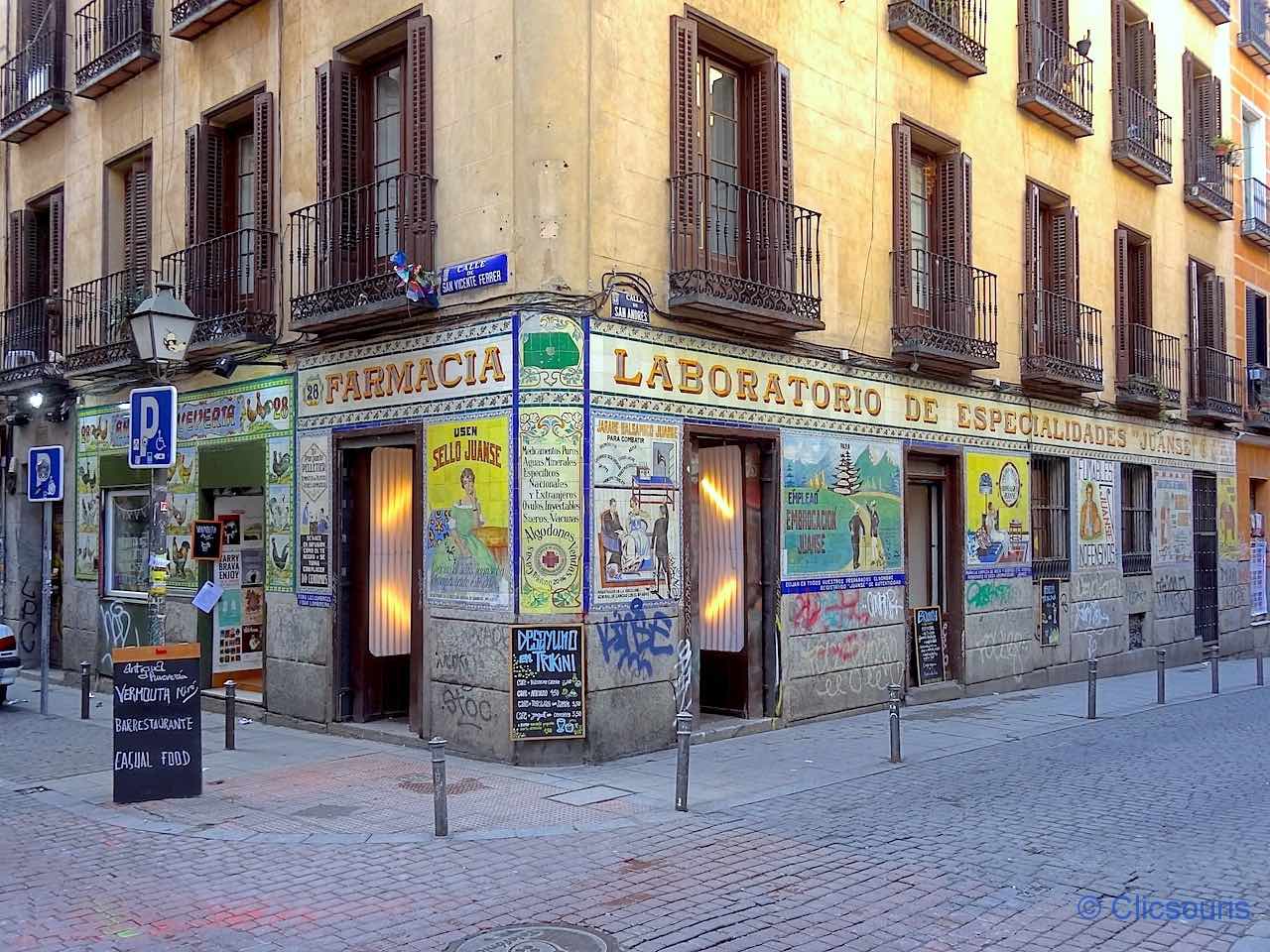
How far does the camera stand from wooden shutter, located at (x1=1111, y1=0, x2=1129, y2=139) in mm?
19672

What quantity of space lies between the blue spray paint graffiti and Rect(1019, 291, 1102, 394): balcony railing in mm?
8512

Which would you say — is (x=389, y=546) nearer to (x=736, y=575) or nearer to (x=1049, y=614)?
(x=736, y=575)

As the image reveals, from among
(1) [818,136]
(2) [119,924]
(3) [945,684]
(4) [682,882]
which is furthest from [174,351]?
(3) [945,684]

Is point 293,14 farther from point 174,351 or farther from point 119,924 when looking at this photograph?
point 119,924

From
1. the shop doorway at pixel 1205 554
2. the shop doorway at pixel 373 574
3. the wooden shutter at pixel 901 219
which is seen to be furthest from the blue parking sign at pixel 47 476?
the shop doorway at pixel 1205 554

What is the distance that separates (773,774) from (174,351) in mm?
6589

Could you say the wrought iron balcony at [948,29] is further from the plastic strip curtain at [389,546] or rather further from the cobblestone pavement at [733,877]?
the cobblestone pavement at [733,877]

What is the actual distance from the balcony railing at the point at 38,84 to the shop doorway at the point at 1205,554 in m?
21.3

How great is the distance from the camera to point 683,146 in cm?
1166

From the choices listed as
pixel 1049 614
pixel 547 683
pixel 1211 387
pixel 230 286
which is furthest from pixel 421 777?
pixel 1211 387

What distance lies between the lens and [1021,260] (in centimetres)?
1719

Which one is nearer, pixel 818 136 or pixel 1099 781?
pixel 1099 781

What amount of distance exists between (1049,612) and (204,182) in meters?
13.7

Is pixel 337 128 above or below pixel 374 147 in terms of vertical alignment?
above
